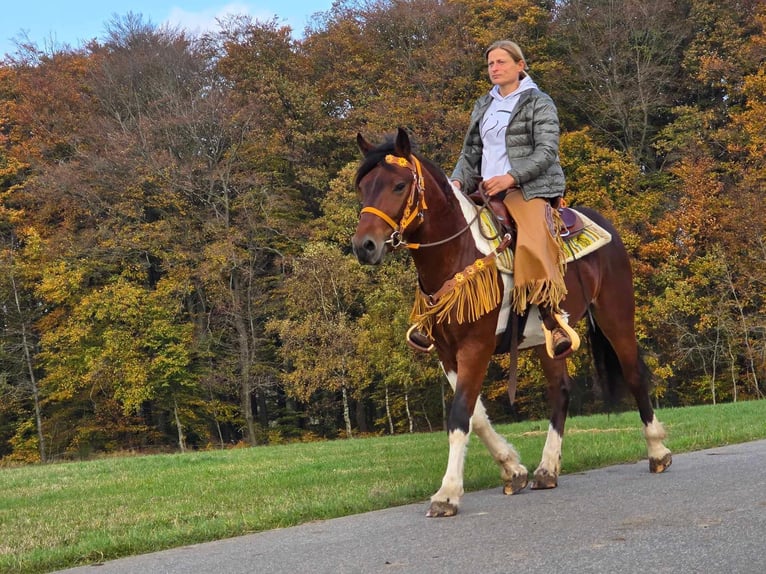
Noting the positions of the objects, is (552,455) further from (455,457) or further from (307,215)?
(307,215)

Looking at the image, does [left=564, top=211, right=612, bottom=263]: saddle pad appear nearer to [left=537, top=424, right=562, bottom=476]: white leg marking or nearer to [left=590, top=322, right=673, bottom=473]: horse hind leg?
[left=590, top=322, right=673, bottom=473]: horse hind leg

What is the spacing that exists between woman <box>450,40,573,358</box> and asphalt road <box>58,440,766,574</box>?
1.44 metres

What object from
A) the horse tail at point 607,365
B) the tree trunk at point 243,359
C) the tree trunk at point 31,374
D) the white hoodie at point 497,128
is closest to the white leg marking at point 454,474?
the white hoodie at point 497,128

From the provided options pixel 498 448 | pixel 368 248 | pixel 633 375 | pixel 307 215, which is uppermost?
pixel 307 215

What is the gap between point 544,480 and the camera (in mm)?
6348

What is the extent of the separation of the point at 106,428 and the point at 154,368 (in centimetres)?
458

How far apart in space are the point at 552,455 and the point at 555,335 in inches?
39.2

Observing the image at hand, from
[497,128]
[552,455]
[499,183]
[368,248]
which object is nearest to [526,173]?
[499,183]

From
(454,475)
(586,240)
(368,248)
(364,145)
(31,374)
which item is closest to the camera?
(368,248)

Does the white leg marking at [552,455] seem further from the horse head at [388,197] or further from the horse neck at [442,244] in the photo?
the horse head at [388,197]

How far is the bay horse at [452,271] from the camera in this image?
5.38 meters

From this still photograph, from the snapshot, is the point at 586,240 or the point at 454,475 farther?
the point at 586,240

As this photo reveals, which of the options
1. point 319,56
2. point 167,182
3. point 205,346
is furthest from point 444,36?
point 205,346

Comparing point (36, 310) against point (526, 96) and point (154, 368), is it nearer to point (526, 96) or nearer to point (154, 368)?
point (154, 368)
